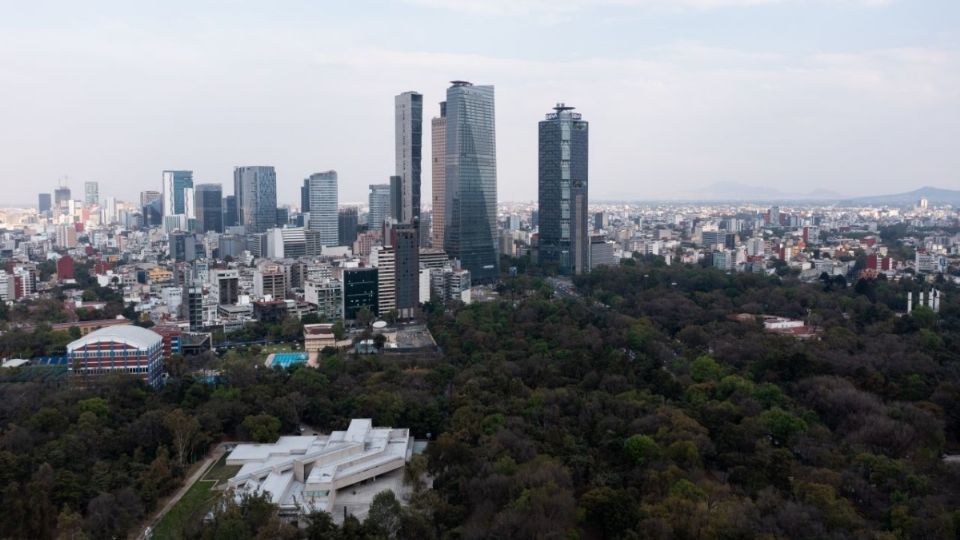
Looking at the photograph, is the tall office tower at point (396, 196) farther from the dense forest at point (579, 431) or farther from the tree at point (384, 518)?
the tree at point (384, 518)

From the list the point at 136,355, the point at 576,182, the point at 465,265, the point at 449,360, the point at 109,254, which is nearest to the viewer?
the point at 136,355

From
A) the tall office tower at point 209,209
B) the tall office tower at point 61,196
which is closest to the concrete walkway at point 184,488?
the tall office tower at point 209,209

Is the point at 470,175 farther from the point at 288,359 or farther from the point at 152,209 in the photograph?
the point at 152,209

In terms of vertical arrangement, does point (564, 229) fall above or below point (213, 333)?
above

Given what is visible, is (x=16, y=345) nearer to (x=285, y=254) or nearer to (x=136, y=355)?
(x=136, y=355)

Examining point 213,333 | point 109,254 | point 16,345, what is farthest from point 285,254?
point 16,345

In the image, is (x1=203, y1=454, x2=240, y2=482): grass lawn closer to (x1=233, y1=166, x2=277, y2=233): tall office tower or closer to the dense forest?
the dense forest
